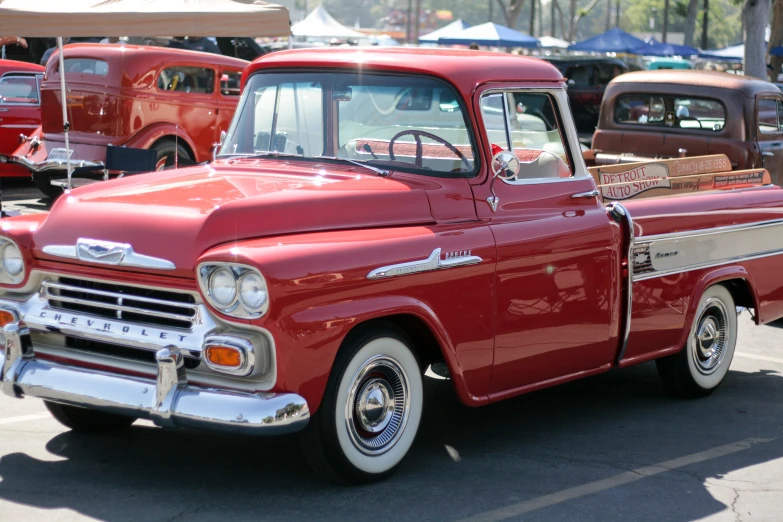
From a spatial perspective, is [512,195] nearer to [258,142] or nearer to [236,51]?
[258,142]

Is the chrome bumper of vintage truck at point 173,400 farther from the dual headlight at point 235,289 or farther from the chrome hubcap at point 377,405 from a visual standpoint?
the chrome hubcap at point 377,405

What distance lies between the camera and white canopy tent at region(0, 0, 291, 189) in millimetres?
9773

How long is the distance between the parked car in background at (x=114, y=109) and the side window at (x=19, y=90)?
1017mm

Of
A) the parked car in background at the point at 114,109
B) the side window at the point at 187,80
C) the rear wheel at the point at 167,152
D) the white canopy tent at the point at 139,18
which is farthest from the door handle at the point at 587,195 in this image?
the side window at the point at 187,80

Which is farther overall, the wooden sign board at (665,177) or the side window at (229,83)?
the side window at (229,83)

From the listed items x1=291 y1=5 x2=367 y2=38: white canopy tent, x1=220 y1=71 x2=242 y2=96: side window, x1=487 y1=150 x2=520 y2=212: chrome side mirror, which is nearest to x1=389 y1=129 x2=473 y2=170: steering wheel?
x1=487 y1=150 x2=520 y2=212: chrome side mirror

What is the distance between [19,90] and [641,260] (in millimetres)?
11261

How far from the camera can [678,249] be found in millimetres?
6418

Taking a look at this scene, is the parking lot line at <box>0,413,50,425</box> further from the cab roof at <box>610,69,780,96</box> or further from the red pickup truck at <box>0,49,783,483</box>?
the cab roof at <box>610,69,780,96</box>

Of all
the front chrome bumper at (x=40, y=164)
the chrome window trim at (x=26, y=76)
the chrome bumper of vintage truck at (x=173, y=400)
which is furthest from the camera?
the chrome window trim at (x=26, y=76)

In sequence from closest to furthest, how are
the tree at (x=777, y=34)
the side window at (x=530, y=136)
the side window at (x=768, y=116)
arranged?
the side window at (x=530, y=136) → the side window at (x=768, y=116) → the tree at (x=777, y=34)

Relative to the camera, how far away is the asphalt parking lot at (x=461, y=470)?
4656mm

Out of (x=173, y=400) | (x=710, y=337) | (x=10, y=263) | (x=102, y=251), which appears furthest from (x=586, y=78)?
(x=173, y=400)

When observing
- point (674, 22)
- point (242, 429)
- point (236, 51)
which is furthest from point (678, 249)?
point (674, 22)
